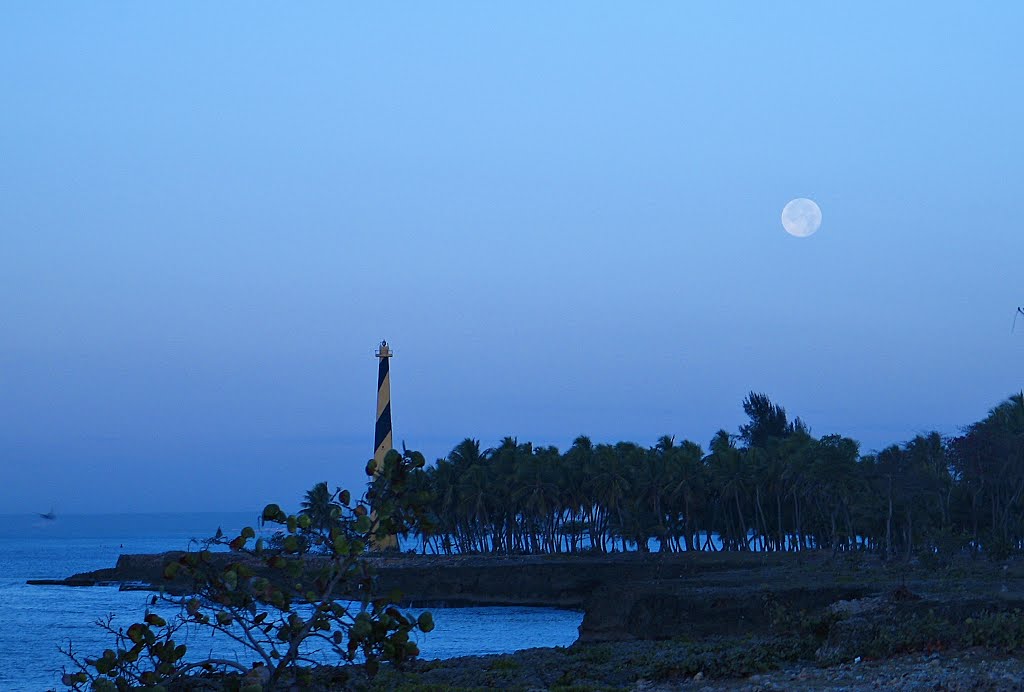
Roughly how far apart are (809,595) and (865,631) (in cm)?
2076

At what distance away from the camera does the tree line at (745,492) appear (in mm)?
84312

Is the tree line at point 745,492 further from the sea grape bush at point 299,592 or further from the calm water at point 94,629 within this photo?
the sea grape bush at point 299,592

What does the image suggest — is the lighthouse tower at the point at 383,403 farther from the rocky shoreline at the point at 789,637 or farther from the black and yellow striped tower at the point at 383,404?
the rocky shoreline at the point at 789,637

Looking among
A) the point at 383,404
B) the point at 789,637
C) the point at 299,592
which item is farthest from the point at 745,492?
the point at 299,592

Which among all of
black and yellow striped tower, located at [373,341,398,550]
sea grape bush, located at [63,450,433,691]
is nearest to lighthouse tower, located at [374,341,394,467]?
black and yellow striped tower, located at [373,341,398,550]

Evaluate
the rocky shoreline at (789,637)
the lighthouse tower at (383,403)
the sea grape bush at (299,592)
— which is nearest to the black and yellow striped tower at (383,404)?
the lighthouse tower at (383,403)

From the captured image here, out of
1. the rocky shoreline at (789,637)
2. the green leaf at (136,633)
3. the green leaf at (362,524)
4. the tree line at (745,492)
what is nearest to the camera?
the green leaf at (136,633)

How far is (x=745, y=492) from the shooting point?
326 feet

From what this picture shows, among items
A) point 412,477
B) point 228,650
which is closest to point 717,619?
point 228,650

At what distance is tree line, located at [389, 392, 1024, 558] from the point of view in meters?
84.3

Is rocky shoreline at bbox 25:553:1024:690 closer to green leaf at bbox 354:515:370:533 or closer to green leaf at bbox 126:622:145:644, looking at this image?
green leaf at bbox 126:622:145:644

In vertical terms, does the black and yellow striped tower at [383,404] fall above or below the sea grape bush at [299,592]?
above

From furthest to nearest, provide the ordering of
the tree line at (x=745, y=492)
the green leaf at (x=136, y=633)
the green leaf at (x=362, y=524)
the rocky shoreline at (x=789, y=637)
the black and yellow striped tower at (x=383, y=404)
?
the black and yellow striped tower at (x=383, y=404) → the tree line at (x=745, y=492) → the rocky shoreline at (x=789, y=637) → the green leaf at (x=362, y=524) → the green leaf at (x=136, y=633)

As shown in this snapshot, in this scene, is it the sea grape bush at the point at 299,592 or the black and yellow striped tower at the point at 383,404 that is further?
the black and yellow striped tower at the point at 383,404
